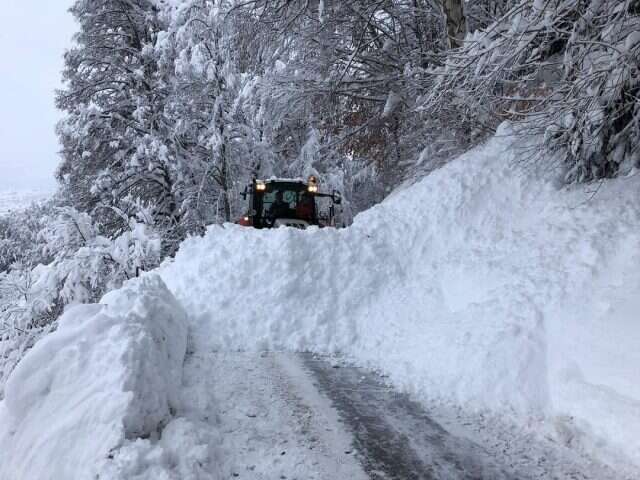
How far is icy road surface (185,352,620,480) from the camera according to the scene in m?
3.26

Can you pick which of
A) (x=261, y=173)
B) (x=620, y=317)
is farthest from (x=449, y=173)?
(x=261, y=173)

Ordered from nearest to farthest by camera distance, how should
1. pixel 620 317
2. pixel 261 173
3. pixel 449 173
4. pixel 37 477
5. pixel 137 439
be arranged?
pixel 37 477
pixel 137 439
pixel 620 317
pixel 449 173
pixel 261 173

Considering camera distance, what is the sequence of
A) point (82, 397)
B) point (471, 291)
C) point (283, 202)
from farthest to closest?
point (283, 202)
point (471, 291)
point (82, 397)

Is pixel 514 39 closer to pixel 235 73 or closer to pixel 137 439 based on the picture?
pixel 137 439

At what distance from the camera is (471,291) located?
20.2 feet

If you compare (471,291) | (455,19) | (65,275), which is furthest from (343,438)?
(455,19)

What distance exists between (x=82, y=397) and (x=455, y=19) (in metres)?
8.70

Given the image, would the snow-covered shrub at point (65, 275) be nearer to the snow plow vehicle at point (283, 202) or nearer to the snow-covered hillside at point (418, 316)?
the snow-covered hillside at point (418, 316)

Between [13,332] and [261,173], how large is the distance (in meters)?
10.00

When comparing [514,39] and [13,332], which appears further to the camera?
[13,332]

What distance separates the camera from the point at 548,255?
5.56 metres

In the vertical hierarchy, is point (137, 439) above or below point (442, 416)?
above

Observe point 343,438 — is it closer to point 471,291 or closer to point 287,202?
point 471,291

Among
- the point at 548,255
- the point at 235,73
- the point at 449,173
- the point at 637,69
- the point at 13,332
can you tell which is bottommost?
the point at 13,332
